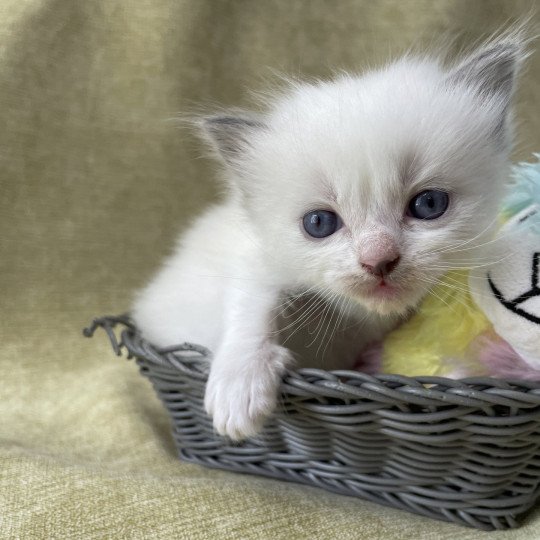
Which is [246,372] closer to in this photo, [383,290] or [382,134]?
[383,290]

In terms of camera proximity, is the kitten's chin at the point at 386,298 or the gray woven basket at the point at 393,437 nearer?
the gray woven basket at the point at 393,437

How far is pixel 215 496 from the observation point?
1.44 m

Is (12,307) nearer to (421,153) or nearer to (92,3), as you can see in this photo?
(92,3)

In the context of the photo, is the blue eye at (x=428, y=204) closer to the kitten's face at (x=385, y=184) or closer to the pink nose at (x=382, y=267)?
the kitten's face at (x=385, y=184)

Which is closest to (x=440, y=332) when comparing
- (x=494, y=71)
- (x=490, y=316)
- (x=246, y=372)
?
(x=490, y=316)

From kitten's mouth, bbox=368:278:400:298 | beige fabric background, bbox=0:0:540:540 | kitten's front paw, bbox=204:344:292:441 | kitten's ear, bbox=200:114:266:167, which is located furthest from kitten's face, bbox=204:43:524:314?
beige fabric background, bbox=0:0:540:540

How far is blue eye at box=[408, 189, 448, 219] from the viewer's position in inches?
53.8

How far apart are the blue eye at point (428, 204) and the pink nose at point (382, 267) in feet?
0.41

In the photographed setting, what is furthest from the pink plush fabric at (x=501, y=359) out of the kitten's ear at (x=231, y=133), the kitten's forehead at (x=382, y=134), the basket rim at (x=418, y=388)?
the kitten's ear at (x=231, y=133)

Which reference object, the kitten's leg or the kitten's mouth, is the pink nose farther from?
the kitten's leg

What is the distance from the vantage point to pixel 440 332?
5.03 ft

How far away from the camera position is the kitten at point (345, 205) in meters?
1.34

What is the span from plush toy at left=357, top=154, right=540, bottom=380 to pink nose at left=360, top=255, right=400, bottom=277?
16 centimetres

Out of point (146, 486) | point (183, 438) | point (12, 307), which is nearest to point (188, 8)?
point (12, 307)
